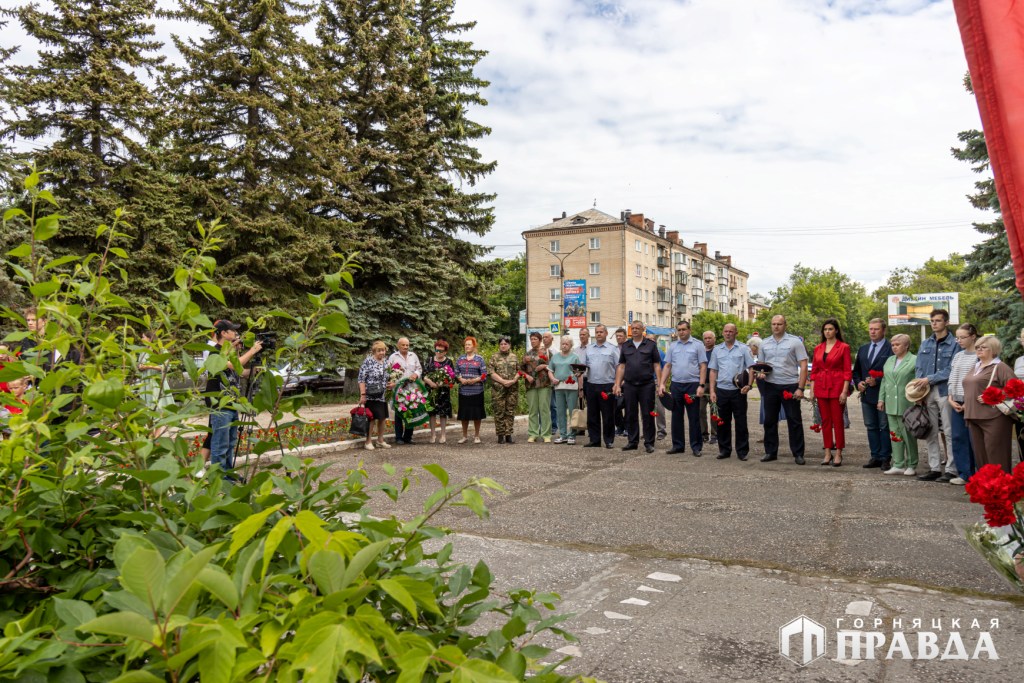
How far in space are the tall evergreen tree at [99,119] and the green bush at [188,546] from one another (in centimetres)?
2338

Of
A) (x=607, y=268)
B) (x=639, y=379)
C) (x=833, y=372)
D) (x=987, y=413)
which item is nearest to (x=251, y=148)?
(x=639, y=379)

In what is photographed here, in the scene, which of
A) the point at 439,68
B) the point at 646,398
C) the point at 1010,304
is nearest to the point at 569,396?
the point at 646,398

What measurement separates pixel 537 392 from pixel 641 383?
2.13 meters

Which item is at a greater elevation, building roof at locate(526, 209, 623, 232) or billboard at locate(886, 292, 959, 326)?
building roof at locate(526, 209, 623, 232)

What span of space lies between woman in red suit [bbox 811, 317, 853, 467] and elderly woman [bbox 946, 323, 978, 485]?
5.96 ft

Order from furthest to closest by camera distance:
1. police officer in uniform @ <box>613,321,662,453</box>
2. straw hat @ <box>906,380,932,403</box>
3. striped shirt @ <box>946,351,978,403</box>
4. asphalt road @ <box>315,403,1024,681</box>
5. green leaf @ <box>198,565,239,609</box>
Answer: police officer in uniform @ <box>613,321,662,453</box>, straw hat @ <box>906,380,932,403</box>, striped shirt @ <box>946,351,978,403</box>, asphalt road @ <box>315,403,1024,681</box>, green leaf @ <box>198,565,239,609</box>

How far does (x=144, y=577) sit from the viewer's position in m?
0.84

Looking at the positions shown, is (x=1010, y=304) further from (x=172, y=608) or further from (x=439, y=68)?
(x=439, y=68)

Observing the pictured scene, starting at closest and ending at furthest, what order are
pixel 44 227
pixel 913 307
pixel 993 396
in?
pixel 44 227
pixel 993 396
pixel 913 307

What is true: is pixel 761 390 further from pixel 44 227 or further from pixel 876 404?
pixel 44 227

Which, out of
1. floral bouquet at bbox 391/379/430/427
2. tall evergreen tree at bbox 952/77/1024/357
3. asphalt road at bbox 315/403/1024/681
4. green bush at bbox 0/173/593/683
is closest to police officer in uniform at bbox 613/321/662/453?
asphalt road at bbox 315/403/1024/681

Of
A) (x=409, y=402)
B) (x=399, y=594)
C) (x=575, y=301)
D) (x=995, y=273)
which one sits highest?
(x=575, y=301)

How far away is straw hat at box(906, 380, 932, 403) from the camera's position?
29.4 ft

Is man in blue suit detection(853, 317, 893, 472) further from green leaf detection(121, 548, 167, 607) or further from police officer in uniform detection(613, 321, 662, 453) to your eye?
green leaf detection(121, 548, 167, 607)
